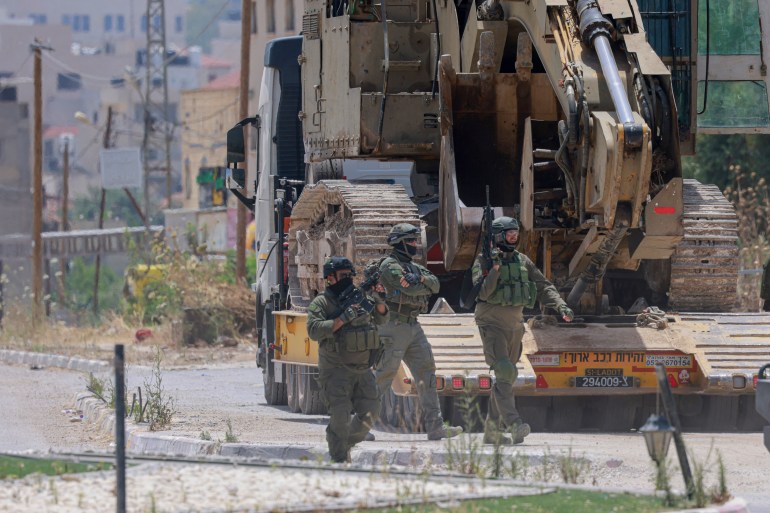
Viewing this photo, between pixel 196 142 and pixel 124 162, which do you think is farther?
pixel 196 142

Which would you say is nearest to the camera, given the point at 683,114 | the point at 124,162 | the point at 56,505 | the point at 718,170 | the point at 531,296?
the point at 56,505

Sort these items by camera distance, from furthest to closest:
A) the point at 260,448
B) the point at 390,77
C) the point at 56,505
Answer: the point at 390,77, the point at 260,448, the point at 56,505

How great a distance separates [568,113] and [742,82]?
3.61m

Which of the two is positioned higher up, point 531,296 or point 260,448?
point 531,296

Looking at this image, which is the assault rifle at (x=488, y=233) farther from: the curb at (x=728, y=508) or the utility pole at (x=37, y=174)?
the utility pole at (x=37, y=174)

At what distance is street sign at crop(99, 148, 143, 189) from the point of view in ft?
188

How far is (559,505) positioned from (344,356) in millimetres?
2813

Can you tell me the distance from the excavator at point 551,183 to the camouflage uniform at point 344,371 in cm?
127

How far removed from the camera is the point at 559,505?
870cm

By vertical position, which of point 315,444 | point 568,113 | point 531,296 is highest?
point 568,113

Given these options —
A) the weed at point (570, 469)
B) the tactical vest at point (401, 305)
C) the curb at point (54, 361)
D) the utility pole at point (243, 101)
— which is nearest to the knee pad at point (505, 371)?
the tactical vest at point (401, 305)

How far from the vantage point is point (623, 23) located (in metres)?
12.8

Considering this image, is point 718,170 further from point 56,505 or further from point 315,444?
point 56,505

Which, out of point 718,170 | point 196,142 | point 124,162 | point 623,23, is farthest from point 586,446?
point 196,142
